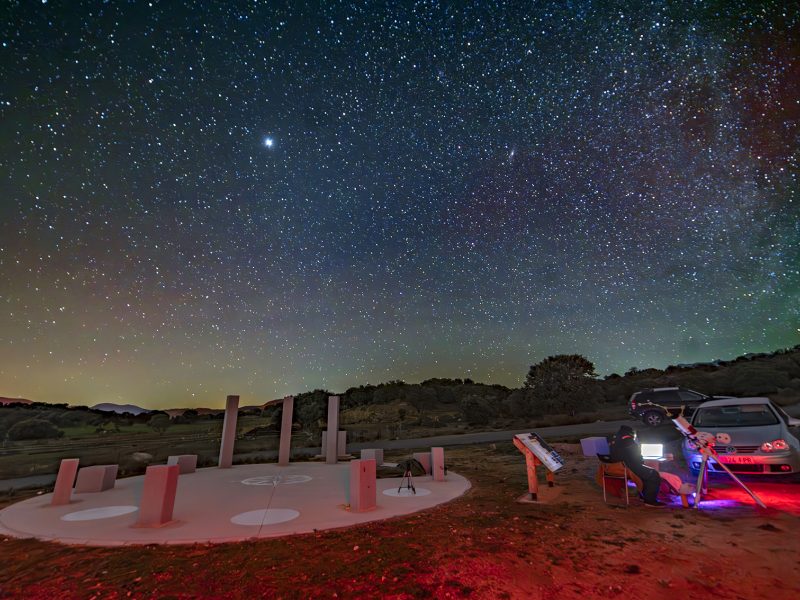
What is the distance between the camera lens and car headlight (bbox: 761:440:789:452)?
8.03 m

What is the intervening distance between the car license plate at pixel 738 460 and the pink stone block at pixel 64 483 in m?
15.1

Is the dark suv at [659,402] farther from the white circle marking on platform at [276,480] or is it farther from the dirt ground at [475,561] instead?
the white circle marking on platform at [276,480]

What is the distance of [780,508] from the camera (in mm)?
7152

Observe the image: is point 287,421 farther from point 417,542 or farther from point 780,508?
point 780,508

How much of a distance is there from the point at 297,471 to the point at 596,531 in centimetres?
1101

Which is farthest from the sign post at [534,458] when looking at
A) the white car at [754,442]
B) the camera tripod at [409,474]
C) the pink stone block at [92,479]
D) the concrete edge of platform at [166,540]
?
the pink stone block at [92,479]

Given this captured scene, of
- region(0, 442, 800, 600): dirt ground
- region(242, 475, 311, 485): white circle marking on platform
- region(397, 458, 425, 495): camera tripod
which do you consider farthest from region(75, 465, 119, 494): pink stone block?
Answer: region(397, 458, 425, 495): camera tripod

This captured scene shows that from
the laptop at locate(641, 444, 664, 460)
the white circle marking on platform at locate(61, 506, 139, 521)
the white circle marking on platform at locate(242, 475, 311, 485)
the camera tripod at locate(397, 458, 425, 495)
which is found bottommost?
the white circle marking on platform at locate(242, 475, 311, 485)

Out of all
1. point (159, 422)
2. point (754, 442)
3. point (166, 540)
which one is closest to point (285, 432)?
point (166, 540)

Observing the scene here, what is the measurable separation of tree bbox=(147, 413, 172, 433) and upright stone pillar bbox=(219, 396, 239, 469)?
5574cm

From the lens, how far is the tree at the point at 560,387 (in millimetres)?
44875

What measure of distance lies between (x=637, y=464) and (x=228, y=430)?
1471 cm

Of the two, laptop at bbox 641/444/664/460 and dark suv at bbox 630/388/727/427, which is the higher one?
dark suv at bbox 630/388/727/427

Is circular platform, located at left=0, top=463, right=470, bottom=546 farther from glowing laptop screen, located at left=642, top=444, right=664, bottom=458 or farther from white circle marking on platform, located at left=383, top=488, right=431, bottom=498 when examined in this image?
glowing laptop screen, located at left=642, top=444, right=664, bottom=458
